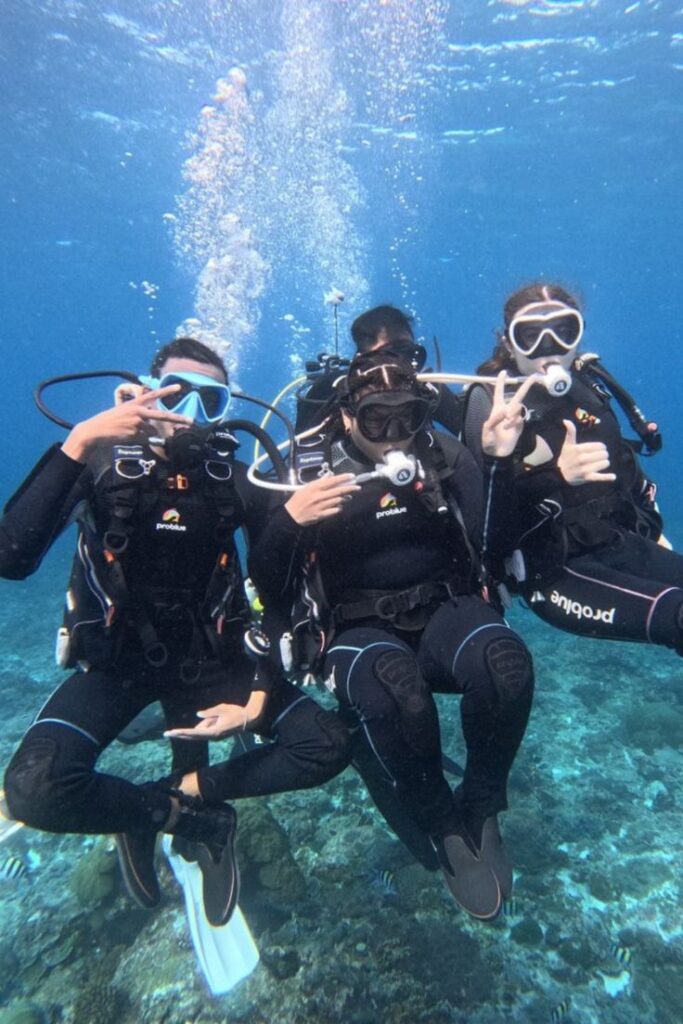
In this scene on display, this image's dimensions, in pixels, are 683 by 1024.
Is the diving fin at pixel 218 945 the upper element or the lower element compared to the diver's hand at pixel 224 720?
lower

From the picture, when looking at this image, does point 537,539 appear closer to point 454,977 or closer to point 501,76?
point 454,977

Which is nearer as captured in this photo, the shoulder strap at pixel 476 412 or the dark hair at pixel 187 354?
the shoulder strap at pixel 476 412

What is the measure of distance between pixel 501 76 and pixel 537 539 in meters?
23.9

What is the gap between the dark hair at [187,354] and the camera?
502cm

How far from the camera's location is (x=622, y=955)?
16.0ft

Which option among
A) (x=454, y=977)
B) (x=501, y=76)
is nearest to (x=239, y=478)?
(x=454, y=977)

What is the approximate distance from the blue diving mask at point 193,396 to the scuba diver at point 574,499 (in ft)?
6.50

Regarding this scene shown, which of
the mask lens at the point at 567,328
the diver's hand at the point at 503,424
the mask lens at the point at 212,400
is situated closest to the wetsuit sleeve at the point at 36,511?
the mask lens at the point at 212,400

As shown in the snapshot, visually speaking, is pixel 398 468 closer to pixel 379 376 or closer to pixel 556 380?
pixel 379 376

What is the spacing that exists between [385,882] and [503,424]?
4.53 m

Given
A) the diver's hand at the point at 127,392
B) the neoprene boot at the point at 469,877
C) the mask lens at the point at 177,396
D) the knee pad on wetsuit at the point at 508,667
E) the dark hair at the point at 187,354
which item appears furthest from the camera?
the dark hair at the point at 187,354

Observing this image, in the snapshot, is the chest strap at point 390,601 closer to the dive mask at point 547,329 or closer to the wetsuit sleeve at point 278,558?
the wetsuit sleeve at point 278,558

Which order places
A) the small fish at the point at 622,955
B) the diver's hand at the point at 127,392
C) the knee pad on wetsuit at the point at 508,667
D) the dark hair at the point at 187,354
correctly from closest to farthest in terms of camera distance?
Answer: the knee pad on wetsuit at the point at 508,667, the diver's hand at the point at 127,392, the small fish at the point at 622,955, the dark hair at the point at 187,354

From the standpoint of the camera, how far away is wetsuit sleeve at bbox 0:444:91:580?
3.94 metres
